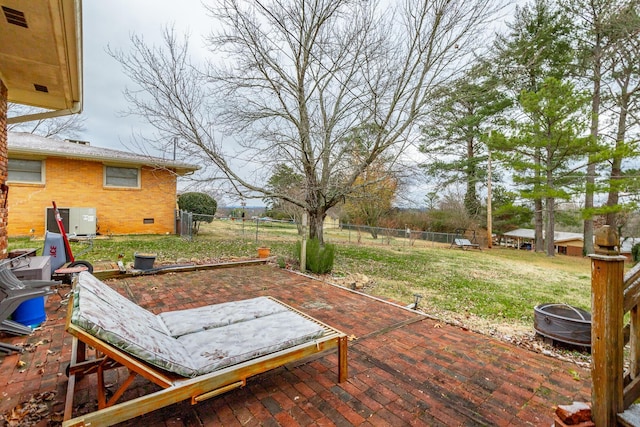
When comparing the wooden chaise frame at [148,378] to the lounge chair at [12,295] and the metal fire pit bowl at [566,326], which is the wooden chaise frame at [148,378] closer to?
the lounge chair at [12,295]

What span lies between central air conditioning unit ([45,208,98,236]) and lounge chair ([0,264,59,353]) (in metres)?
9.23

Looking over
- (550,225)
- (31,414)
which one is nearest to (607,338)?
(31,414)

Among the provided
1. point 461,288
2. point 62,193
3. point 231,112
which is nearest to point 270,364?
point 461,288

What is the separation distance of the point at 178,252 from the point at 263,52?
6.28 meters

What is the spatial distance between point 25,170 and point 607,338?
15613mm

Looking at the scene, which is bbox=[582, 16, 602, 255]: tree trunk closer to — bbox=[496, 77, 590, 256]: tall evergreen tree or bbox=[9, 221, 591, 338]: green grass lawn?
bbox=[496, 77, 590, 256]: tall evergreen tree

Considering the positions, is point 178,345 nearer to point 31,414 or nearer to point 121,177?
point 31,414

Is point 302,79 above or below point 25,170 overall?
above

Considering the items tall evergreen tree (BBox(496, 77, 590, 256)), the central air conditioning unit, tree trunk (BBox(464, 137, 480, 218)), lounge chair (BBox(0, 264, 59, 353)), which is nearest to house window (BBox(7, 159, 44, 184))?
the central air conditioning unit

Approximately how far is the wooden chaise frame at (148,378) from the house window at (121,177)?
1186 centimetres

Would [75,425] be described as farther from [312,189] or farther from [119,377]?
[312,189]

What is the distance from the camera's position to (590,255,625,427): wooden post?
5.23ft

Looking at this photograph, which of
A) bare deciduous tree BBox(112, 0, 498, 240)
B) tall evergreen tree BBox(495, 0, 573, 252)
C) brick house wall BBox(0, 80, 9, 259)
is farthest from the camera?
tall evergreen tree BBox(495, 0, 573, 252)

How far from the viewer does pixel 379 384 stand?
2545mm
